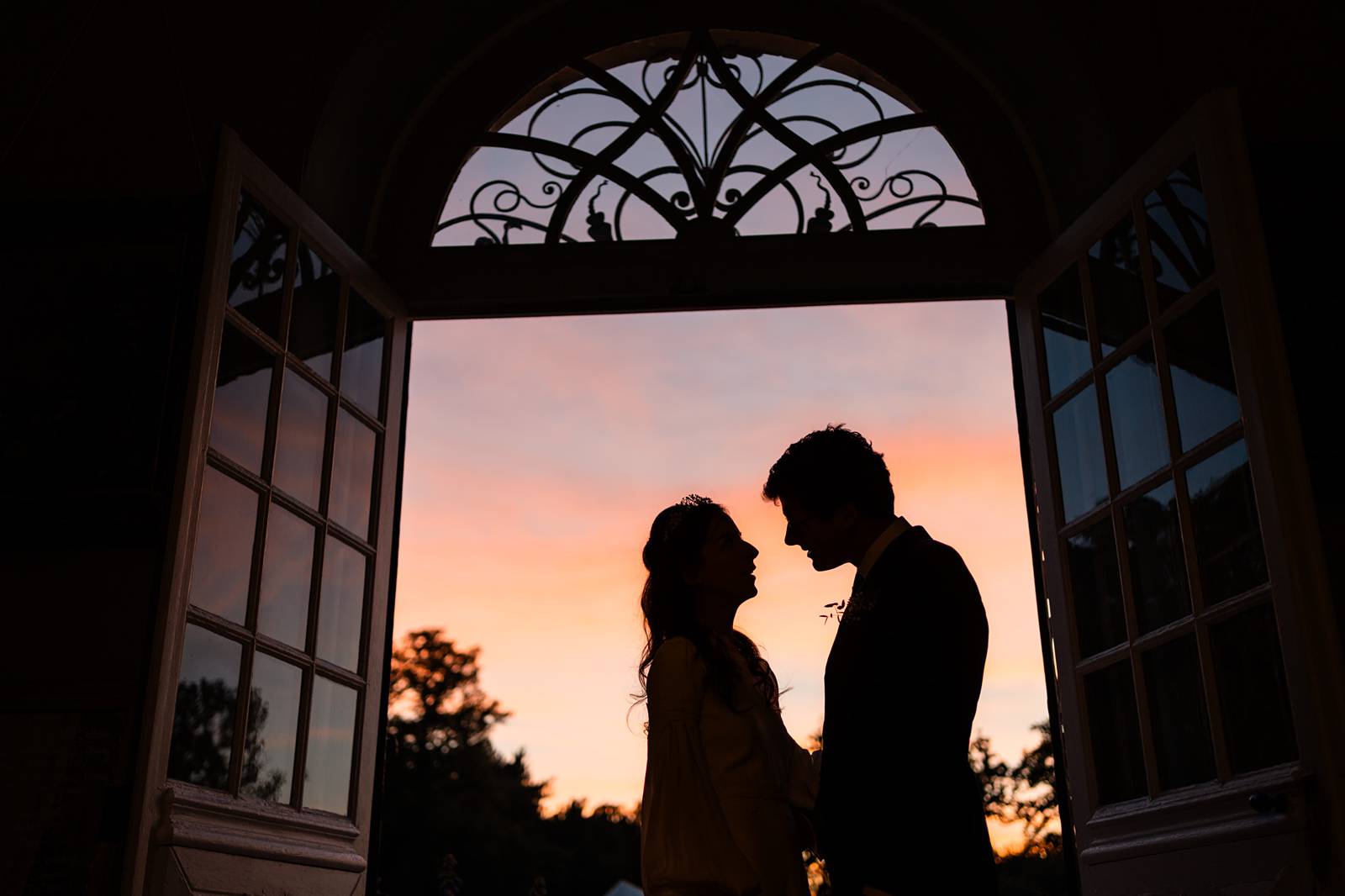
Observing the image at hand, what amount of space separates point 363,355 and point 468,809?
22.3m

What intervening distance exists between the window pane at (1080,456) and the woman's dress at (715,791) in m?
1.43

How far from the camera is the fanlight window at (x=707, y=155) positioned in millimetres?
3902

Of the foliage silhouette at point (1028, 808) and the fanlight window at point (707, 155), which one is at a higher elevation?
the fanlight window at point (707, 155)

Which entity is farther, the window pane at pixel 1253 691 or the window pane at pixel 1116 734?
the window pane at pixel 1116 734

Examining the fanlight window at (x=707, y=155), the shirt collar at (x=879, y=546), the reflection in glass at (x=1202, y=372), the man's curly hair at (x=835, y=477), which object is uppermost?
the fanlight window at (x=707, y=155)

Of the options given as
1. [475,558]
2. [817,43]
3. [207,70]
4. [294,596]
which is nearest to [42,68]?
[207,70]

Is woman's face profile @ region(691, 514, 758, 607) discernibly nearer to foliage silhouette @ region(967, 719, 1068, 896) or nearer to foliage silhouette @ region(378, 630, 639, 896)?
foliage silhouette @ region(967, 719, 1068, 896)

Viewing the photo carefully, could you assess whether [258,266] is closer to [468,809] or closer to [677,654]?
[677,654]

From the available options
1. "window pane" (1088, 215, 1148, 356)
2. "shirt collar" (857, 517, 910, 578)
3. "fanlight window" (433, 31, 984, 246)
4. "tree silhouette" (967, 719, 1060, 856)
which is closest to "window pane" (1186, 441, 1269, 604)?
"window pane" (1088, 215, 1148, 356)

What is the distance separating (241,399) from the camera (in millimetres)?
2934

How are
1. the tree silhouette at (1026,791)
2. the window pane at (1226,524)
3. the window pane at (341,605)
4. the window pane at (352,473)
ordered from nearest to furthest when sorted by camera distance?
the window pane at (1226,524) → the window pane at (341,605) → the window pane at (352,473) → the tree silhouette at (1026,791)

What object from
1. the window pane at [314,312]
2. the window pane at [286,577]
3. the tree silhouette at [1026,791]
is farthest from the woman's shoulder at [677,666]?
the tree silhouette at [1026,791]

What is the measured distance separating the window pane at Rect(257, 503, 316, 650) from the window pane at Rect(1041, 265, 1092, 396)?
213 cm

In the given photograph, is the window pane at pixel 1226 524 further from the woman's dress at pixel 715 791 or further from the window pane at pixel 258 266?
the window pane at pixel 258 266
